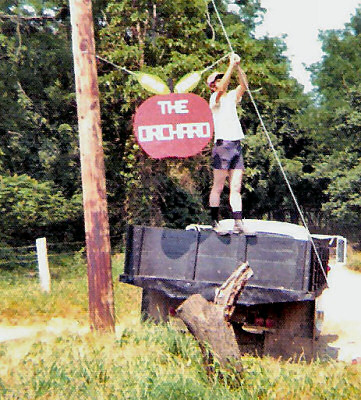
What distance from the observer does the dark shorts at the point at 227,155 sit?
783 cm

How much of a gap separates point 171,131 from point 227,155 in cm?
70

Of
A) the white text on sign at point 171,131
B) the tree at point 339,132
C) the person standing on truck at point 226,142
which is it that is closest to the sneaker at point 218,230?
the person standing on truck at point 226,142

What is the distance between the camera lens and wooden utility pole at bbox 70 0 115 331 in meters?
7.56

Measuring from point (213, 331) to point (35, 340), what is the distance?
122 inches

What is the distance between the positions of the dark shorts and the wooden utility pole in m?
1.33

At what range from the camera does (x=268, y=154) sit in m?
26.9

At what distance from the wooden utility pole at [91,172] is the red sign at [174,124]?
1.98ft

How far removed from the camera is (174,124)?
794cm

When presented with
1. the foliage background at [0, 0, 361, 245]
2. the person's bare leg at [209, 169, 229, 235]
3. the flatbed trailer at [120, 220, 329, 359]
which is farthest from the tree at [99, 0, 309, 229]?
the flatbed trailer at [120, 220, 329, 359]

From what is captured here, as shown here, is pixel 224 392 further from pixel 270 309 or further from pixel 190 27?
pixel 190 27

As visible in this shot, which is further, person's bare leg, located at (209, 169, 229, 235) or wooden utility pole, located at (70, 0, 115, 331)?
person's bare leg, located at (209, 169, 229, 235)

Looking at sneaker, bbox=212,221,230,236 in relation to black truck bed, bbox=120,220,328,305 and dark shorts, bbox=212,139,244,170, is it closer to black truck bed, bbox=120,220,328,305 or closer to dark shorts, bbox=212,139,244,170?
black truck bed, bbox=120,220,328,305

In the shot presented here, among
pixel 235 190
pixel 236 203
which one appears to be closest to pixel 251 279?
pixel 236 203

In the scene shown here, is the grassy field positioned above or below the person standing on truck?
below
